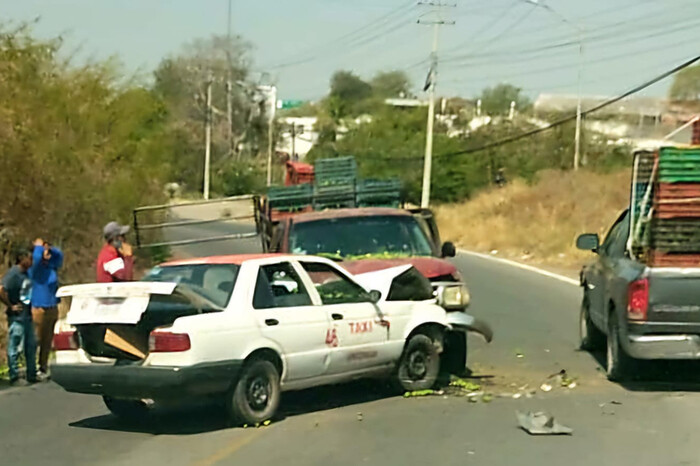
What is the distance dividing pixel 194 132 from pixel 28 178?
7076 centimetres

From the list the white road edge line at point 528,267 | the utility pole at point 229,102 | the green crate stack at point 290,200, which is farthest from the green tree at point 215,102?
the green crate stack at point 290,200

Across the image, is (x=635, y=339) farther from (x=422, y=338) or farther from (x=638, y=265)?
(x=422, y=338)

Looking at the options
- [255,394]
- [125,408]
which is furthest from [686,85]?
[255,394]

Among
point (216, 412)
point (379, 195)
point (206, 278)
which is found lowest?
point (216, 412)

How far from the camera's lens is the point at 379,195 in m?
20.8

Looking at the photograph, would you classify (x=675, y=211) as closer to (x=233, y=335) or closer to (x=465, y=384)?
(x=465, y=384)

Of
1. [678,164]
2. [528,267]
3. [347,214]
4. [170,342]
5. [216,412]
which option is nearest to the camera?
[170,342]

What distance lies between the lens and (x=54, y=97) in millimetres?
23078

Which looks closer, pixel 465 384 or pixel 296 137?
pixel 465 384

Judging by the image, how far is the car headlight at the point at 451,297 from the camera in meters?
12.6

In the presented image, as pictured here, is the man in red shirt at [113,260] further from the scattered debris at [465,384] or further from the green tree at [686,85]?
the green tree at [686,85]

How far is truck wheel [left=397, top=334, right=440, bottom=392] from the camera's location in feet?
38.3

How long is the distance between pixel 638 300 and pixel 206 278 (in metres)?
4.30

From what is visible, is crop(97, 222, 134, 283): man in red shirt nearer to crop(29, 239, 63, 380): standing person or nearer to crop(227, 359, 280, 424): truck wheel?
crop(29, 239, 63, 380): standing person
